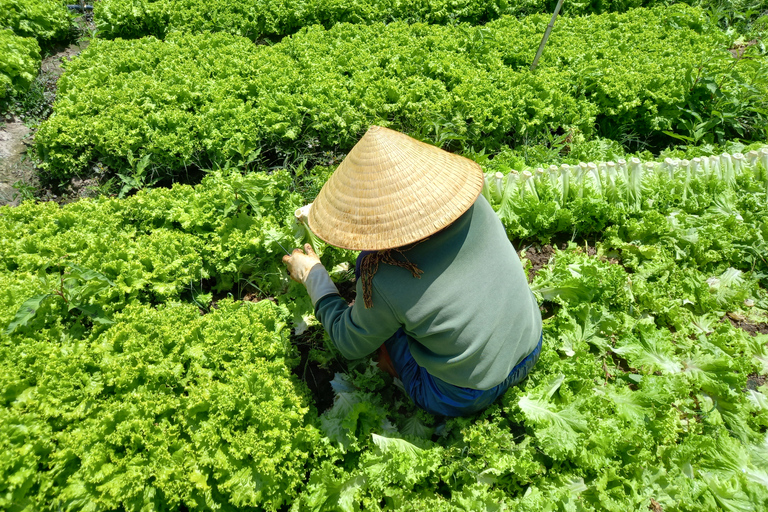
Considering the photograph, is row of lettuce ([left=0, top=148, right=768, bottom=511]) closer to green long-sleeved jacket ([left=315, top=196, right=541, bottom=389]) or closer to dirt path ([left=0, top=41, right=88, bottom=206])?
green long-sleeved jacket ([left=315, top=196, right=541, bottom=389])

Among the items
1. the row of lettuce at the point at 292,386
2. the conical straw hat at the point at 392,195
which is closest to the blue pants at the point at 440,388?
the row of lettuce at the point at 292,386

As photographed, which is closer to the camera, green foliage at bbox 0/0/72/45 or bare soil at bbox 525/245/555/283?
bare soil at bbox 525/245/555/283

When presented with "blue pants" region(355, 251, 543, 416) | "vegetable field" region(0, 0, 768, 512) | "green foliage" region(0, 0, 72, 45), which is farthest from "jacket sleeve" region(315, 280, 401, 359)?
"green foliage" region(0, 0, 72, 45)

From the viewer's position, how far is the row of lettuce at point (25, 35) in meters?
6.11

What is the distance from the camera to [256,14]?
7.10 meters

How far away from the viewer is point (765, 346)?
3.76 meters

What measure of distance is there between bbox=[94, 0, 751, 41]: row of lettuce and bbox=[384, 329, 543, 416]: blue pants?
604 centimetres

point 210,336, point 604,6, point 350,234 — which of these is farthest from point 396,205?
point 604,6

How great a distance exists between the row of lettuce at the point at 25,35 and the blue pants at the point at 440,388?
21.9 feet

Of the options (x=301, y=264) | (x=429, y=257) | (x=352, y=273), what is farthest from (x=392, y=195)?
(x=352, y=273)

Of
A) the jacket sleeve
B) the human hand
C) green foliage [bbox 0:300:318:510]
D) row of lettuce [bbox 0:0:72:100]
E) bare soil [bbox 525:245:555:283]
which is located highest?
row of lettuce [bbox 0:0:72:100]

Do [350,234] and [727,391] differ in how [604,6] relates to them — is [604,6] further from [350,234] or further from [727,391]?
[350,234]

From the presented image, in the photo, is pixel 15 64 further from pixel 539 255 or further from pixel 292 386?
pixel 539 255

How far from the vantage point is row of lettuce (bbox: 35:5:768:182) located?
5.10m
